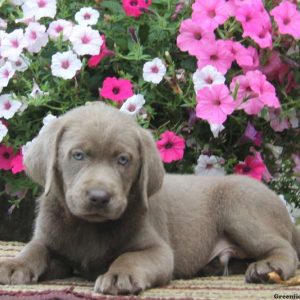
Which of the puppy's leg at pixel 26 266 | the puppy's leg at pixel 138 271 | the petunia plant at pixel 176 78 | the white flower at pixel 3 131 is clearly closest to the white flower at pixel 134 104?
the petunia plant at pixel 176 78

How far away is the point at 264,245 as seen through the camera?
519 cm

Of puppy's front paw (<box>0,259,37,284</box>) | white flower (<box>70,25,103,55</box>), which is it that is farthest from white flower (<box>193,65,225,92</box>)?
puppy's front paw (<box>0,259,37,284</box>)

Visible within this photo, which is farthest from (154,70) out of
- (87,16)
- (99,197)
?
(99,197)

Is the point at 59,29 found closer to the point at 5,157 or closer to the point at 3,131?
the point at 3,131

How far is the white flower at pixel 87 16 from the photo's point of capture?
6117mm

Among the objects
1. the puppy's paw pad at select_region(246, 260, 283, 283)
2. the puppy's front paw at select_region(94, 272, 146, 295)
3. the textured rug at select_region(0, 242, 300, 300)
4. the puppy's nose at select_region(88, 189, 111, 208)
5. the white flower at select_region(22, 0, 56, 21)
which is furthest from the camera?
the white flower at select_region(22, 0, 56, 21)

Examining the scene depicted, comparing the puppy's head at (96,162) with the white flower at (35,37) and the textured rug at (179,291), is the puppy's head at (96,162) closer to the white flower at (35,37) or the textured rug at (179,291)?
the textured rug at (179,291)

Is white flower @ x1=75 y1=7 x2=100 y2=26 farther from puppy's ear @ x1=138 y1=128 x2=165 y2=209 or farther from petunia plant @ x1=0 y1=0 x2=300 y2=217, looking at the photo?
puppy's ear @ x1=138 y1=128 x2=165 y2=209

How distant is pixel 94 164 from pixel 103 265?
2.00 ft

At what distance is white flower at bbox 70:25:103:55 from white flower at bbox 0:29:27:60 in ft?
1.13

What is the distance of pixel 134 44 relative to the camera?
6.05 m

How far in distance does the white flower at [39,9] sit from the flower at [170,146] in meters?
1.21

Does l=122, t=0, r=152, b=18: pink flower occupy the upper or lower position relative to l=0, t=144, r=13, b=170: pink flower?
upper

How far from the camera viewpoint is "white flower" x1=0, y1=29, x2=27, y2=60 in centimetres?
602
